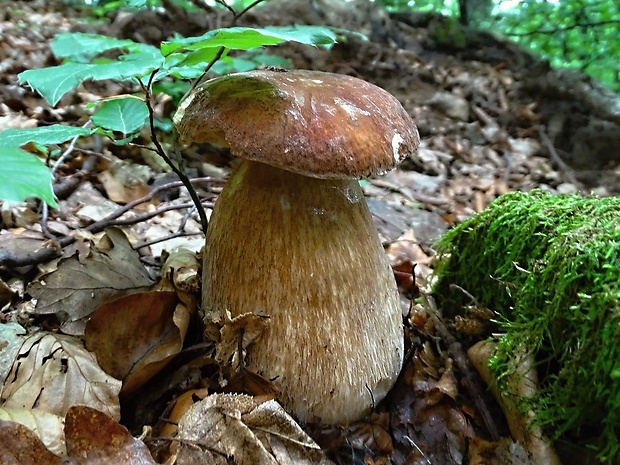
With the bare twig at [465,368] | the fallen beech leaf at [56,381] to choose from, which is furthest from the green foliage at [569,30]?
the fallen beech leaf at [56,381]

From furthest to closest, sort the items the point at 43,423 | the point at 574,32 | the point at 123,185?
the point at 574,32 → the point at 123,185 → the point at 43,423

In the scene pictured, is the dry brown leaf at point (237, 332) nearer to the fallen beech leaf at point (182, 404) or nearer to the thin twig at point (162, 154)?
the fallen beech leaf at point (182, 404)

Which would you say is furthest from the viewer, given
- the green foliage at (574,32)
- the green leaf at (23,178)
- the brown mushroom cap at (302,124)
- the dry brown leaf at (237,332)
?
the green foliage at (574,32)

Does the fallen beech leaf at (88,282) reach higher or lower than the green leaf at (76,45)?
lower

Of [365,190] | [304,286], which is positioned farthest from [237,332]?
[365,190]

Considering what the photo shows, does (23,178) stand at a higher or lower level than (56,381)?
higher

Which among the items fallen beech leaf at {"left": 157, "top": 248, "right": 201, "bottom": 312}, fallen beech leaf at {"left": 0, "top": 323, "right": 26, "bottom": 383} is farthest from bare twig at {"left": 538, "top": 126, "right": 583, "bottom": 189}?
fallen beech leaf at {"left": 0, "top": 323, "right": 26, "bottom": 383}

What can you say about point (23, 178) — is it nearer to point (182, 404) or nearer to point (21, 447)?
point (21, 447)

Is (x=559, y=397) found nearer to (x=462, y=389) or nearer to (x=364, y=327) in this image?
(x=462, y=389)
